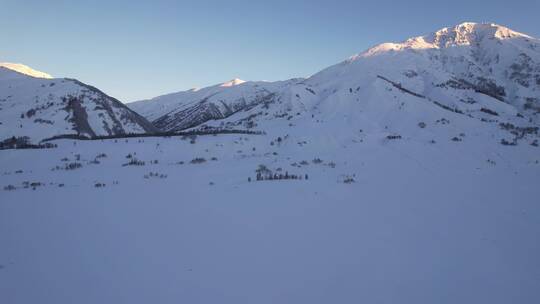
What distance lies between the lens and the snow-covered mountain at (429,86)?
3581 centimetres

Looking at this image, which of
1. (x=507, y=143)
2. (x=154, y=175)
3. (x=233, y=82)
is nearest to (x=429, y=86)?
(x=507, y=143)

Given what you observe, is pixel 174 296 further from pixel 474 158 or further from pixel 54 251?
pixel 474 158

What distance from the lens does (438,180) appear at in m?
12.5

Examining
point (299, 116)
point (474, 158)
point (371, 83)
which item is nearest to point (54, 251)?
point (474, 158)

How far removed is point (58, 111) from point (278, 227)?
168 feet

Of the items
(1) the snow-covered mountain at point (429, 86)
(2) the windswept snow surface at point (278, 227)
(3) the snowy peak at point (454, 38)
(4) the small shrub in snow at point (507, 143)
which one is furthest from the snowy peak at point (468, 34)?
(2) the windswept snow surface at point (278, 227)

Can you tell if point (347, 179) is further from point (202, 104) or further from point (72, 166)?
point (202, 104)

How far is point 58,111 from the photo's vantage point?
48.3 m

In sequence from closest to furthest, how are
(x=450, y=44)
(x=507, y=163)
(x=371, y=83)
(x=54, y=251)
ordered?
(x=54, y=251) → (x=507, y=163) → (x=371, y=83) → (x=450, y=44)

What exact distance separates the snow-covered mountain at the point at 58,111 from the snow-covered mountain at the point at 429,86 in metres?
13.6

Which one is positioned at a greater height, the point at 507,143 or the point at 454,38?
the point at 454,38

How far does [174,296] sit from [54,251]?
2.70 m

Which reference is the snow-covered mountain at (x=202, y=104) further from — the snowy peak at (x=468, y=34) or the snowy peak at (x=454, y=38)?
the snowy peak at (x=468, y=34)

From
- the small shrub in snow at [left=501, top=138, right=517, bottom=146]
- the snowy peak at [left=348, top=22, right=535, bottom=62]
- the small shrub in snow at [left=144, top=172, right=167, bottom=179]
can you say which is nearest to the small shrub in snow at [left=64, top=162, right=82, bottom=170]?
the small shrub in snow at [left=144, top=172, right=167, bottom=179]
